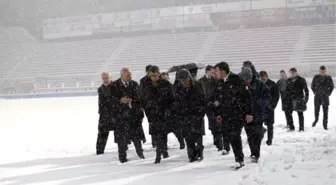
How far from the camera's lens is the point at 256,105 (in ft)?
21.9

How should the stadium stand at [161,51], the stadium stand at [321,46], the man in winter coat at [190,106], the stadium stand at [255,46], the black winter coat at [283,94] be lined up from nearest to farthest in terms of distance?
the man in winter coat at [190,106] < the black winter coat at [283,94] < the stadium stand at [321,46] < the stadium stand at [255,46] < the stadium stand at [161,51]

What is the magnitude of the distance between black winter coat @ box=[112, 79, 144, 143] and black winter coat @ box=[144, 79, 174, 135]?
0.90 feet

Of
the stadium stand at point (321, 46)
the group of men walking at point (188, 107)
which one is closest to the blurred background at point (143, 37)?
the stadium stand at point (321, 46)

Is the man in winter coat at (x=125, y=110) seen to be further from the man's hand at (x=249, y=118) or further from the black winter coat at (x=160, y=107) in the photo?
the man's hand at (x=249, y=118)

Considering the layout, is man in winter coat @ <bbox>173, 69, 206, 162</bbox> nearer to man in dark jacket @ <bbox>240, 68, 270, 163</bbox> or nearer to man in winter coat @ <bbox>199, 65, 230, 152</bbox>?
man in dark jacket @ <bbox>240, 68, 270, 163</bbox>

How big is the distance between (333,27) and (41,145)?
33176mm

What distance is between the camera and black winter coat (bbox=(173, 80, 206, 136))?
5984 millimetres

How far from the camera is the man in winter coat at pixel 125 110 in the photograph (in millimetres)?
6309

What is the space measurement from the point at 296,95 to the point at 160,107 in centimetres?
438

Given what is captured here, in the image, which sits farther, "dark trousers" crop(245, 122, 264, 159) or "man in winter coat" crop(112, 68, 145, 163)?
"man in winter coat" crop(112, 68, 145, 163)

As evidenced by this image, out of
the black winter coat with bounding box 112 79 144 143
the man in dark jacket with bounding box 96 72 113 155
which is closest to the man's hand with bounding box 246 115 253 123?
the black winter coat with bounding box 112 79 144 143

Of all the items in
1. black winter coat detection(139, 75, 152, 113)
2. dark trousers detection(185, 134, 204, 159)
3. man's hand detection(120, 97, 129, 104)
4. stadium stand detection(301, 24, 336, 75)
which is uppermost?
stadium stand detection(301, 24, 336, 75)

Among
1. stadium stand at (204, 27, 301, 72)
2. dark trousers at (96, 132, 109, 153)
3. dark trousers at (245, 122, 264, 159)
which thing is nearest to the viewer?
dark trousers at (245, 122, 264, 159)

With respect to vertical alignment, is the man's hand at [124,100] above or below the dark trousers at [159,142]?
above
